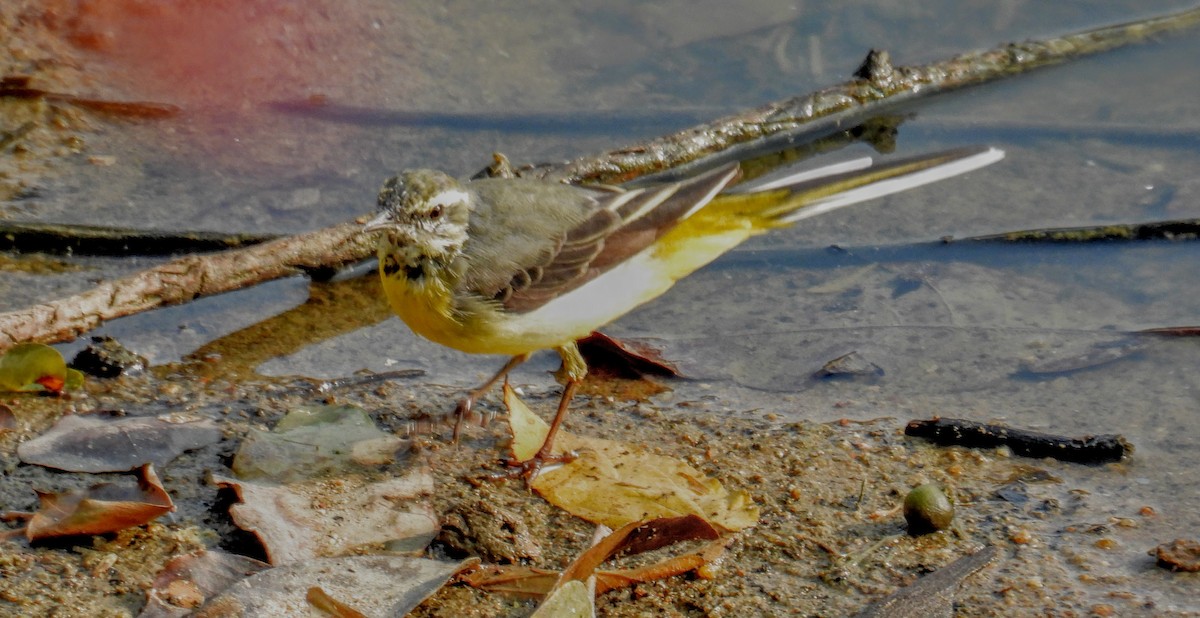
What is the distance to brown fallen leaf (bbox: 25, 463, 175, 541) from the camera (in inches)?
155

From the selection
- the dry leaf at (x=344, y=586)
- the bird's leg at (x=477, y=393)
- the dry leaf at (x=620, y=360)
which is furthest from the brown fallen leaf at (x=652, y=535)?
the dry leaf at (x=620, y=360)

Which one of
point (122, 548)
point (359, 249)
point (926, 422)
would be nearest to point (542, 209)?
point (359, 249)

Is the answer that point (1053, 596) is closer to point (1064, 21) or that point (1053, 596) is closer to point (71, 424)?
point (71, 424)

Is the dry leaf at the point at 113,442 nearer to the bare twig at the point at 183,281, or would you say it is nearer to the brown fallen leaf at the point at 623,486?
the bare twig at the point at 183,281

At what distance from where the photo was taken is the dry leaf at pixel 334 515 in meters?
4.01

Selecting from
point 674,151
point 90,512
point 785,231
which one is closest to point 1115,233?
point 785,231

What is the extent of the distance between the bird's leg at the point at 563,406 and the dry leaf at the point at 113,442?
119 centimetres

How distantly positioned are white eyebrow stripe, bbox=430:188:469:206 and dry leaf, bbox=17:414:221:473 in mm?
1236

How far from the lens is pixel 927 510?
4.22m

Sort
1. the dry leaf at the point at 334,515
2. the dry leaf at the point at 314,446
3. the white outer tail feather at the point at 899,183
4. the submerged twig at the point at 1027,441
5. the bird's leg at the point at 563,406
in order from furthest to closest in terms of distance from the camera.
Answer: the white outer tail feather at the point at 899,183 → the submerged twig at the point at 1027,441 → the bird's leg at the point at 563,406 → the dry leaf at the point at 314,446 → the dry leaf at the point at 334,515

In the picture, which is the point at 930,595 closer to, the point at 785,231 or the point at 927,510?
the point at 927,510

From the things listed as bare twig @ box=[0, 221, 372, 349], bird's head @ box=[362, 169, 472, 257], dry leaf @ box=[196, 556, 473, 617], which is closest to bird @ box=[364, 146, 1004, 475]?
bird's head @ box=[362, 169, 472, 257]

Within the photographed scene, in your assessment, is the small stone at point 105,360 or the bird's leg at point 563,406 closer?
the bird's leg at point 563,406

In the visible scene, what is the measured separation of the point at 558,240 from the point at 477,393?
2.40 feet
